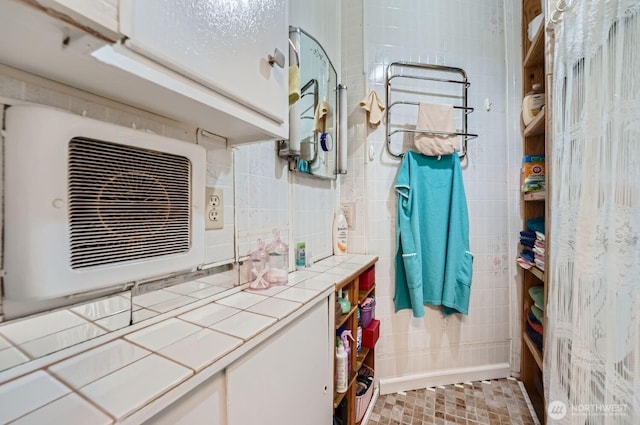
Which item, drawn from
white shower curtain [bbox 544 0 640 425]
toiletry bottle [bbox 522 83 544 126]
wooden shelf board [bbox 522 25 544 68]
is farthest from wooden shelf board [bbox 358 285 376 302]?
wooden shelf board [bbox 522 25 544 68]

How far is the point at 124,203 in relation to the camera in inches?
18.8

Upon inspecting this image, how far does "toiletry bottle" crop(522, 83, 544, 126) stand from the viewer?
145 centimetres

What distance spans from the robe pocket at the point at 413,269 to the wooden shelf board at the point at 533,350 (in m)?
0.67

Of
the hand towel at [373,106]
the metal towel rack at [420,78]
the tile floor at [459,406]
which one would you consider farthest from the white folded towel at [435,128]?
the tile floor at [459,406]

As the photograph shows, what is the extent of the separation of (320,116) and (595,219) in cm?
113

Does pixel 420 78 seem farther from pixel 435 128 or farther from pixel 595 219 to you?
pixel 595 219

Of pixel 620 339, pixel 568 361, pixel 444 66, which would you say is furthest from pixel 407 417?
pixel 444 66

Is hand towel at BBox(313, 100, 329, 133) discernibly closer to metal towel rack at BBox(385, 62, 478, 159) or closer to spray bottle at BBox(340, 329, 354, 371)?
metal towel rack at BBox(385, 62, 478, 159)

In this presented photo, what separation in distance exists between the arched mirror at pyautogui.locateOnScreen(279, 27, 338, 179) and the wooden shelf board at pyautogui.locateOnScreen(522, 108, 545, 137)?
1.11 metres

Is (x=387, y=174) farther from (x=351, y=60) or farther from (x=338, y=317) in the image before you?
(x=338, y=317)

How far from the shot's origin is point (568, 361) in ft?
2.81

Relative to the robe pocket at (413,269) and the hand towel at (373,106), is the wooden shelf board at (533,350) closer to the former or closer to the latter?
the robe pocket at (413,269)

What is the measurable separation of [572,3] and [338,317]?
1.47 m

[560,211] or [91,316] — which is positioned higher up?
[560,211]
